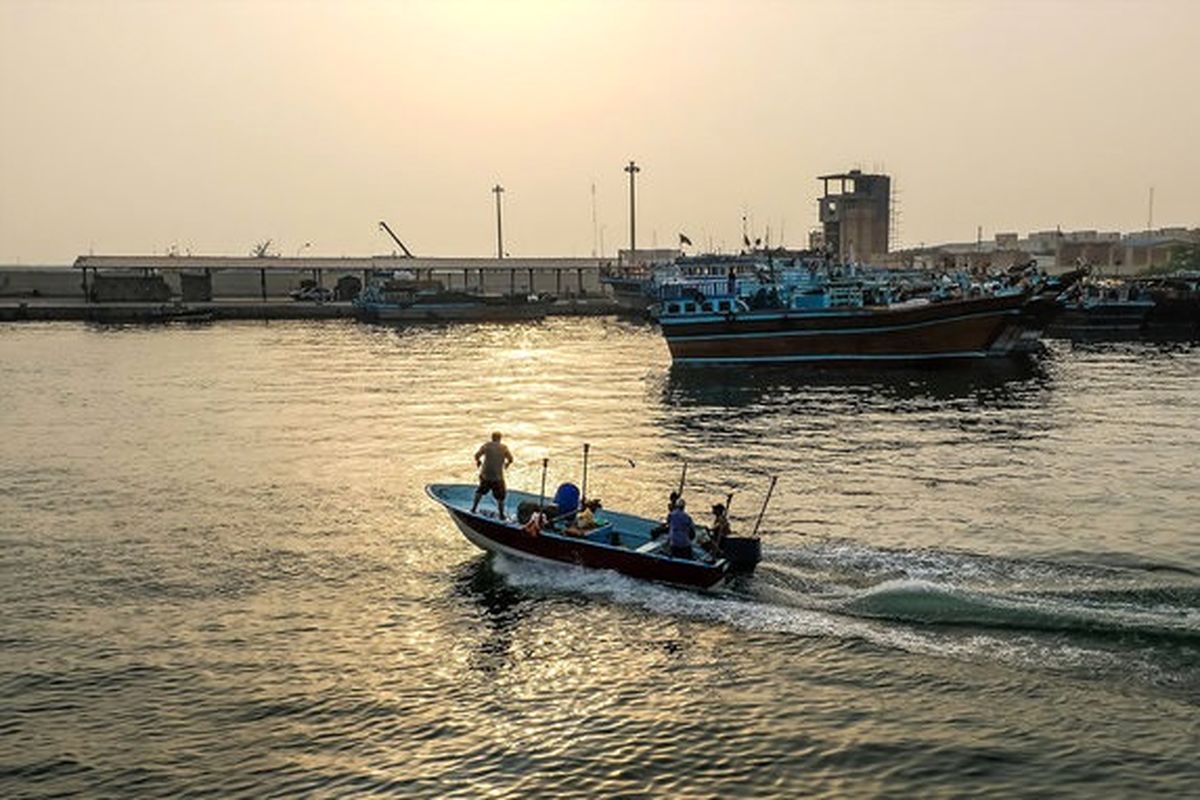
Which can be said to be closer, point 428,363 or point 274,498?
point 274,498

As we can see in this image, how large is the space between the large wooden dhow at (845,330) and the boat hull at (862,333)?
7 cm

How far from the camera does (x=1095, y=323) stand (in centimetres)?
9500

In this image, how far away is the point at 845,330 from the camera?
68000 mm

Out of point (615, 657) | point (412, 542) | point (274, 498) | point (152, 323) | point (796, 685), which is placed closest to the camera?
point (796, 685)

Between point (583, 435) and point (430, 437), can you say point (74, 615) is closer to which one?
point (430, 437)

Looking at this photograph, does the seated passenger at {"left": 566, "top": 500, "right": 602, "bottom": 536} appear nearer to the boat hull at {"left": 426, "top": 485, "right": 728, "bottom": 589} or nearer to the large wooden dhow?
the boat hull at {"left": 426, "top": 485, "right": 728, "bottom": 589}

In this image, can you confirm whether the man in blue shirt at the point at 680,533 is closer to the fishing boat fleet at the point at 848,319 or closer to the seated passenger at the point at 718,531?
the seated passenger at the point at 718,531

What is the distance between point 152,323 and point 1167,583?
112536 millimetres

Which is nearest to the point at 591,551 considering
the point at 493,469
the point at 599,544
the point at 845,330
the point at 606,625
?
the point at 599,544

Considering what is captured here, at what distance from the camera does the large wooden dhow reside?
6669cm

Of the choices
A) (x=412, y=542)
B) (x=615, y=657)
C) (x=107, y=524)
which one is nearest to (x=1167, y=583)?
(x=615, y=657)

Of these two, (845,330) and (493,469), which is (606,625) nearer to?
(493,469)

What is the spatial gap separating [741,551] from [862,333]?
48.8 metres

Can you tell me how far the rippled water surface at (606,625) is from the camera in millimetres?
15031
